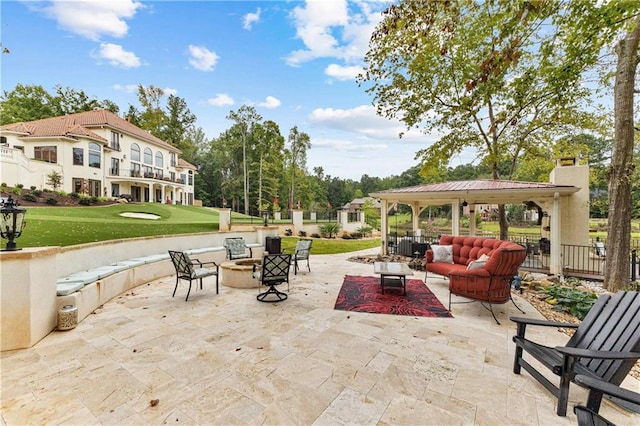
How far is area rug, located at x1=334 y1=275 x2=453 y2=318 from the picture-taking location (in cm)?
450

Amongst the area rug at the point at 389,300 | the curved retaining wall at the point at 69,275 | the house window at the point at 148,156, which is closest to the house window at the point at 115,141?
the house window at the point at 148,156

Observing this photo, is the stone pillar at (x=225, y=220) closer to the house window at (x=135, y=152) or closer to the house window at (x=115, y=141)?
the house window at (x=115, y=141)

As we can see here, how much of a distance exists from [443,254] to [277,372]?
5.10 metres

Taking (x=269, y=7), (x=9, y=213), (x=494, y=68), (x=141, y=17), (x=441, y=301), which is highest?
(x=269, y=7)

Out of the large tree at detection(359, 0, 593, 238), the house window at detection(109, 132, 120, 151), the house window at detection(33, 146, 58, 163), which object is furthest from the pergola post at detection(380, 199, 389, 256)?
the house window at detection(109, 132, 120, 151)

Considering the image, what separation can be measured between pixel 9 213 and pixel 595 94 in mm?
16218

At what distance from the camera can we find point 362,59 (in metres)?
10.7

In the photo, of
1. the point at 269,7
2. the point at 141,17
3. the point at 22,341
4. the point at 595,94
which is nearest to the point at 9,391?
the point at 22,341

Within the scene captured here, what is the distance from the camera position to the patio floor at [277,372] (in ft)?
6.76

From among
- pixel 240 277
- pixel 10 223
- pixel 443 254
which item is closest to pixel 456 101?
pixel 443 254

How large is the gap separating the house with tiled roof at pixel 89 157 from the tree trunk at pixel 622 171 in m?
25.2

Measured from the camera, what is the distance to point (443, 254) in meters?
6.34

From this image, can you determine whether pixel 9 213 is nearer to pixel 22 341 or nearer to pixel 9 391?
pixel 22 341

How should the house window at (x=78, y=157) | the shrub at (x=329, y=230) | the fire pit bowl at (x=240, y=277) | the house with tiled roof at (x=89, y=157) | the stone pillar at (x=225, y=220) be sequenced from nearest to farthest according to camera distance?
the fire pit bowl at (x=240, y=277) < the stone pillar at (x=225, y=220) < the house with tiled roof at (x=89, y=157) < the shrub at (x=329, y=230) < the house window at (x=78, y=157)
